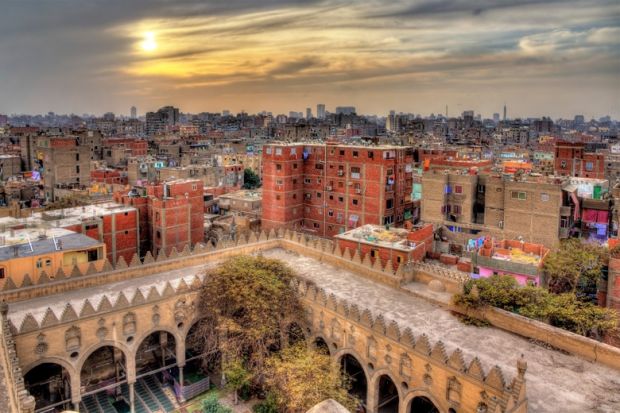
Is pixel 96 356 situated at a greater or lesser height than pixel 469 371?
lesser

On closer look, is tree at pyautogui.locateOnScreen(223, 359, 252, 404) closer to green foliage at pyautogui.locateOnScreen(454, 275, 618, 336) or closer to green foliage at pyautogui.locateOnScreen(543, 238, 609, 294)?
green foliage at pyautogui.locateOnScreen(454, 275, 618, 336)

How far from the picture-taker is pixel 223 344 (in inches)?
1384

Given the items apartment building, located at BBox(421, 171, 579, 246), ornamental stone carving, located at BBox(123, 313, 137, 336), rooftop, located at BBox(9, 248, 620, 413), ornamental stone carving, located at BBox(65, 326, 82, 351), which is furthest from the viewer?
apartment building, located at BBox(421, 171, 579, 246)

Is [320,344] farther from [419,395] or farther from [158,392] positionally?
[158,392]

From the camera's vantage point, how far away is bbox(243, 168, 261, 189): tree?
119 meters

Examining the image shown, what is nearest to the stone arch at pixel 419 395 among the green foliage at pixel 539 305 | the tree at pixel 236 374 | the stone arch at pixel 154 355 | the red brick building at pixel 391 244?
the green foliage at pixel 539 305

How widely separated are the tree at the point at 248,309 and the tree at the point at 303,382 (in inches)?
84.0

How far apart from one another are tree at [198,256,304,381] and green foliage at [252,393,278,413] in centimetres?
201

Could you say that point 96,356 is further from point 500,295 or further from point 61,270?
point 500,295

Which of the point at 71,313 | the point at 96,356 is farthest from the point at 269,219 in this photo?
the point at 71,313

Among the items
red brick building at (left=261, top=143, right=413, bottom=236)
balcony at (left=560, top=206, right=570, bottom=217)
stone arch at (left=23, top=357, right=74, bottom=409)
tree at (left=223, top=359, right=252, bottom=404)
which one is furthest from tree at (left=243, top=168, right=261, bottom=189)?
tree at (left=223, top=359, right=252, bottom=404)

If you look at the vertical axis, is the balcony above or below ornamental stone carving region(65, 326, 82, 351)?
above

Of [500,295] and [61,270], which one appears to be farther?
[61,270]

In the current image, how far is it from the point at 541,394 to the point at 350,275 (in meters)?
20.8
